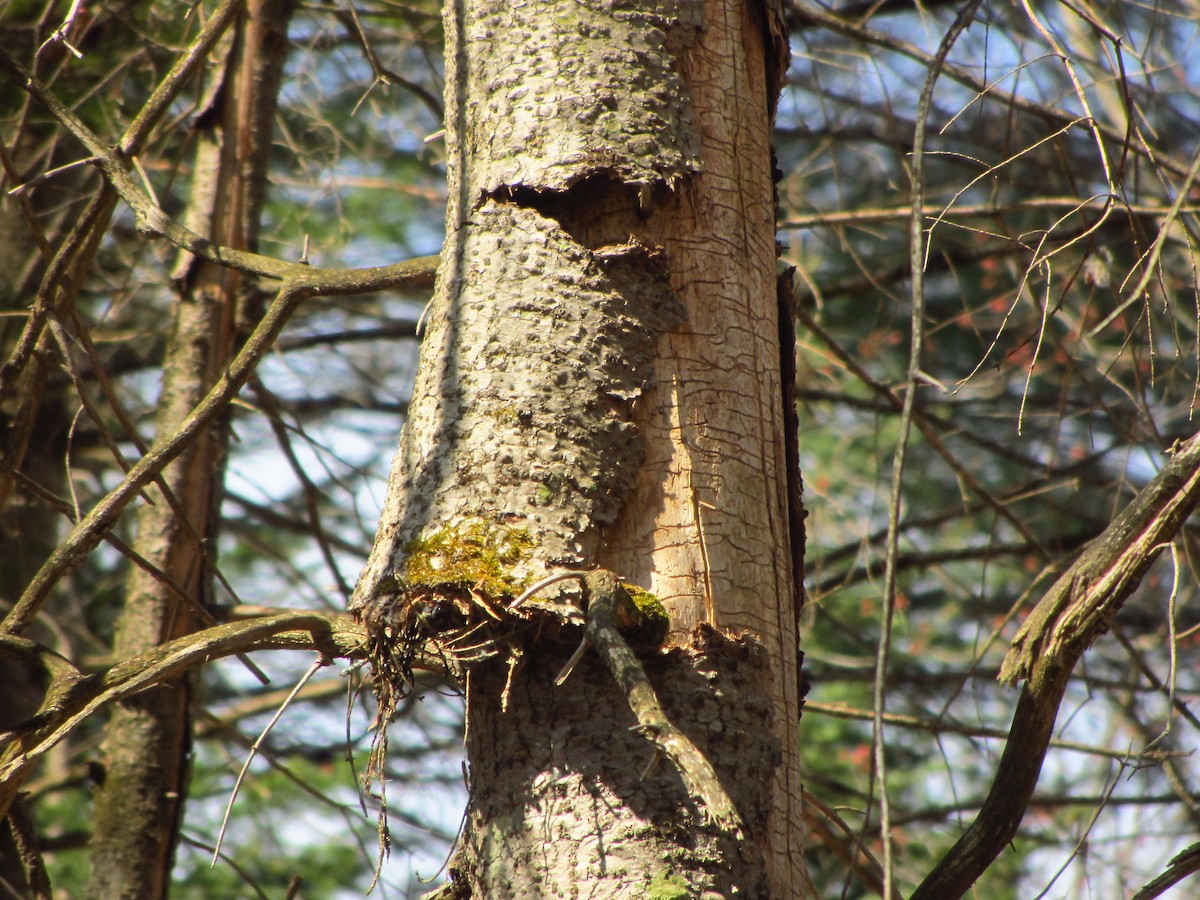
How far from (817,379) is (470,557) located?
11.3 ft

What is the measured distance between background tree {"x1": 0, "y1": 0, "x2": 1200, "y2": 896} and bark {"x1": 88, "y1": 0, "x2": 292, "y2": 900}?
0.09 metres

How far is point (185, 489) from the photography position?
106 inches

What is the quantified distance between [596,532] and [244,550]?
4.91 meters

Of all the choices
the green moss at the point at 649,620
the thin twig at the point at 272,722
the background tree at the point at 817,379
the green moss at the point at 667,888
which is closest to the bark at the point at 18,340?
the background tree at the point at 817,379

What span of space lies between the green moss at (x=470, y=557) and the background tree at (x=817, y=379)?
15cm

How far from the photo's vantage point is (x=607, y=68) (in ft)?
4.99

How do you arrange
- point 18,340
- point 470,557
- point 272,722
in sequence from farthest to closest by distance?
point 18,340, point 272,722, point 470,557

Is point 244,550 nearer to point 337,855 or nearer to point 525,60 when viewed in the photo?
point 337,855

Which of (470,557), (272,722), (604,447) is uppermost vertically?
(604,447)

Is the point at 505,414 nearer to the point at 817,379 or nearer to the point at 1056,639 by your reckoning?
the point at 1056,639

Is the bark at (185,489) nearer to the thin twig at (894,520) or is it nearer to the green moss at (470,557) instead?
the green moss at (470,557)

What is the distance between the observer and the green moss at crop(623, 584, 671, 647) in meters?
1.32

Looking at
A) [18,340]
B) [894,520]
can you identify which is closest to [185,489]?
[18,340]

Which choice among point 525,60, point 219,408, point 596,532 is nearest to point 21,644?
point 219,408
